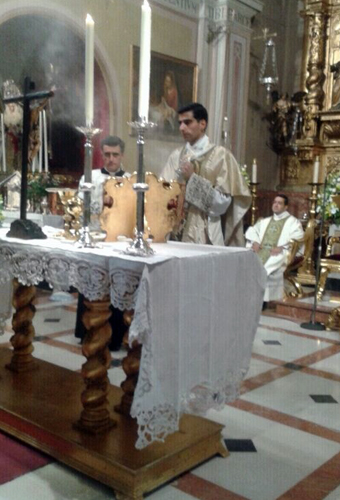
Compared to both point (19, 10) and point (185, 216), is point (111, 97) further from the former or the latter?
point (185, 216)

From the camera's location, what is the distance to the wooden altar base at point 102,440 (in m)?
2.42

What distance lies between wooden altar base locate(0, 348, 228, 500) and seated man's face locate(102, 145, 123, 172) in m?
1.68

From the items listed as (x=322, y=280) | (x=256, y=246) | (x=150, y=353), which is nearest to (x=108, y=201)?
(x=150, y=353)

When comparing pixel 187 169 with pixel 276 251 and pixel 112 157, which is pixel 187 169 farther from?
pixel 276 251

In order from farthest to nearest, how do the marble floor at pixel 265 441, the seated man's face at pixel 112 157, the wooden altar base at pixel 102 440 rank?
the seated man's face at pixel 112 157 → the marble floor at pixel 265 441 → the wooden altar base at pixel 102 440

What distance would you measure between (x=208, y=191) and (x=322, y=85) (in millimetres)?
7957

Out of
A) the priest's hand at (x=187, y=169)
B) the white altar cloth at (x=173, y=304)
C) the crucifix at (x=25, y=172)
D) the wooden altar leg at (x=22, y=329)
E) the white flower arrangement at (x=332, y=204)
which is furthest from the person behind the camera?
the white flower arrangement at (x=332, y=204)

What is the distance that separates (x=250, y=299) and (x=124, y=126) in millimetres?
5924

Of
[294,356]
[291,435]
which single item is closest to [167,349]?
[291,435]

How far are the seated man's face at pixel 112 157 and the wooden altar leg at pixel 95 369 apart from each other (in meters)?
1.86

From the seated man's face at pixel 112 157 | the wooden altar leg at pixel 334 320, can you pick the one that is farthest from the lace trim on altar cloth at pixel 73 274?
the wooden altar leg at pixel 334 320

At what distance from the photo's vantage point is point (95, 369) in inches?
103

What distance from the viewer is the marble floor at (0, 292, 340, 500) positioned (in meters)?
2.52

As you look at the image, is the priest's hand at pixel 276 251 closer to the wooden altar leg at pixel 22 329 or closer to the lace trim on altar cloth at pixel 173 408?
the wooden altar leg at pixel 22 329
